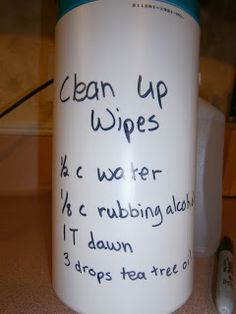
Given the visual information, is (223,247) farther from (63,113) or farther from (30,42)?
(30,42)

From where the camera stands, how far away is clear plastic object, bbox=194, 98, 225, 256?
407mm

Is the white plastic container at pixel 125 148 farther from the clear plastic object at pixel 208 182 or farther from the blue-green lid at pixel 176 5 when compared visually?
the clear plastic object at pixel 208 182

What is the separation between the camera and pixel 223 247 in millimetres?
389

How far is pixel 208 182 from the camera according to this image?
42cm

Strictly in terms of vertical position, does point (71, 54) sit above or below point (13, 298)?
above

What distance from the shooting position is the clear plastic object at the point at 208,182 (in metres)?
0.41

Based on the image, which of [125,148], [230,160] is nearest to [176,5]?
[125,148]

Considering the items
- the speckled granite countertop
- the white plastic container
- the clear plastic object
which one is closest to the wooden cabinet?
the speckled granite countertop

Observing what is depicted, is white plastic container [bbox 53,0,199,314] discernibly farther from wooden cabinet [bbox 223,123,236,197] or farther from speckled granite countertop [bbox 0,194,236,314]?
wooden cabinet [bbox 223,123,236,197]

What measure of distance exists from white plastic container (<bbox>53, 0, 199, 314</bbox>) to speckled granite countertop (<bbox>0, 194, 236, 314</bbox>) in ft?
0.10

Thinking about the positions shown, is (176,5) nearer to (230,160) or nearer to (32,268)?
(32,268)

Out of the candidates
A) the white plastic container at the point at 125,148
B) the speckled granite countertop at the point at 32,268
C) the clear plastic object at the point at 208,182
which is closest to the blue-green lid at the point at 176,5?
the white plastic container at the point at 125,148

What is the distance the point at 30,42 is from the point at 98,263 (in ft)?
2.14

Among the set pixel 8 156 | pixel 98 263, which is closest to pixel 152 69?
pixel 98 263
